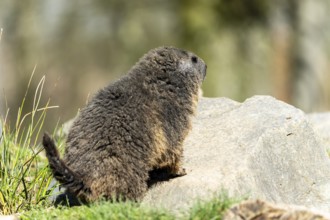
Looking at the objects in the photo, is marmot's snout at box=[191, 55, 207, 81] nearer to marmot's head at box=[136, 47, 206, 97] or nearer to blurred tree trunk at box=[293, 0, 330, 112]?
marmot's head at box=[136, 47, 206, 97]

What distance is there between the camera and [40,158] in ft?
31.0

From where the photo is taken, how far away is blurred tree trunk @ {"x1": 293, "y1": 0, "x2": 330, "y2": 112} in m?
18.6

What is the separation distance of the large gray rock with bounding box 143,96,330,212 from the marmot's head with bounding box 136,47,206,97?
0.66m

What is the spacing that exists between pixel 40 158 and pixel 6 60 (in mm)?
9925

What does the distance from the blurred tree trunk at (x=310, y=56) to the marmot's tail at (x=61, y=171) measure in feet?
40.1

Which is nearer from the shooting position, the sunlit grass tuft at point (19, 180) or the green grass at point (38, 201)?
the green grass at point (38, 201)

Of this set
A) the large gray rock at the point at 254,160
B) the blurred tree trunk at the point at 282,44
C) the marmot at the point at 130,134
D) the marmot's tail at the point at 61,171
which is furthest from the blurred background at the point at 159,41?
the marmot's tail at the point at 61,171

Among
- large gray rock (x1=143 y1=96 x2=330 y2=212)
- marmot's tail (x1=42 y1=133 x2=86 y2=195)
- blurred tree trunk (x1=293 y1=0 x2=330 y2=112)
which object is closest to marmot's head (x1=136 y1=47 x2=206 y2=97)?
large gray rock (x1=143 y1=96 x2=330 y2=212)

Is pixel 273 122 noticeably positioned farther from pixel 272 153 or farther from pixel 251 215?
pixel 251 215

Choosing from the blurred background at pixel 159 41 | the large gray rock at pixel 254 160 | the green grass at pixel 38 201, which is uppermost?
the blurred background at pixel 159 41

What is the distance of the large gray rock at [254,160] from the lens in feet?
23.6

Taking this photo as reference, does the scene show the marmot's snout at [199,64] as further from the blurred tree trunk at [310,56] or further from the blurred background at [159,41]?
the blurred tree trunk at [310,56]

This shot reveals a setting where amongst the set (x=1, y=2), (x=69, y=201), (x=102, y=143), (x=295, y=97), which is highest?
(x=1, y=2)

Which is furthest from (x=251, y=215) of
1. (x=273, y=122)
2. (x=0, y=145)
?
(x=0, y=145)
